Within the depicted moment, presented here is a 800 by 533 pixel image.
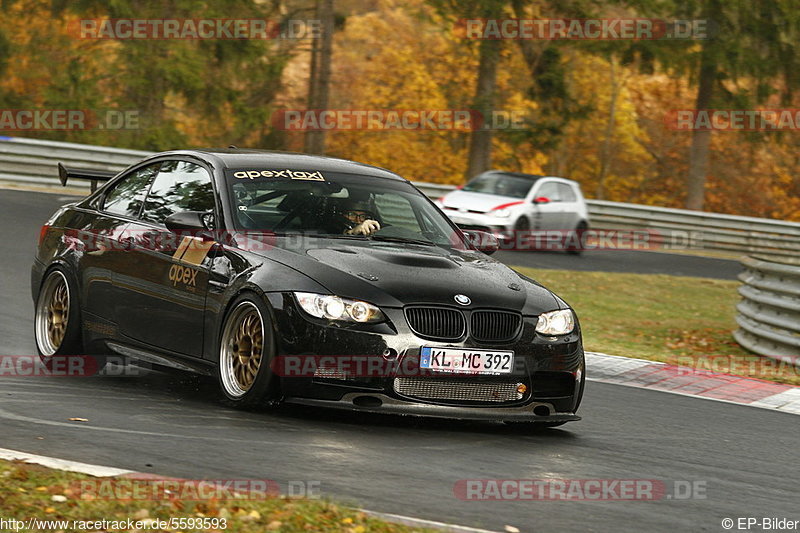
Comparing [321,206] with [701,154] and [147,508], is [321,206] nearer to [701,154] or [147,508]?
[147,508]

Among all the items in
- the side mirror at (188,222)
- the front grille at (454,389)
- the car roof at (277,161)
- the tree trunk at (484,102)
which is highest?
the tree trunk at (484,102)

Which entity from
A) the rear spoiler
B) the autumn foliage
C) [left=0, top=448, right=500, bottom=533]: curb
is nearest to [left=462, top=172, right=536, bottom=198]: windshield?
the autumn foliage

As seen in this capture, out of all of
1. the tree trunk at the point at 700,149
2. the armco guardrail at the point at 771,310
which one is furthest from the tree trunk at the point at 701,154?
the armco guardrail at the point at 771,310

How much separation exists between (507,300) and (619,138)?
50997 millimetres

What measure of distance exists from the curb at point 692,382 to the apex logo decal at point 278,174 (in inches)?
144

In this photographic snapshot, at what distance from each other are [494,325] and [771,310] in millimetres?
7044

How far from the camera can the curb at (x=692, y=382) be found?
10.6m

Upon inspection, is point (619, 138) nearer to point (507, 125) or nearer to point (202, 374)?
point (507, 125)

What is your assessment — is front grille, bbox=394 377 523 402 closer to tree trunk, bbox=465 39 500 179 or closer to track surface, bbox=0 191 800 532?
track surface, bbox=0 191 800 532

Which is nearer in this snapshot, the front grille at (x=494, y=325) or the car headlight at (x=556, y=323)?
the front grille at (x=494, y=325)

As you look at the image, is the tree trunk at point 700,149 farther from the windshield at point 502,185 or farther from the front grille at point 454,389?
the front grille at point 454,389

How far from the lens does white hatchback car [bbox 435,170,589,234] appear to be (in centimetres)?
2488

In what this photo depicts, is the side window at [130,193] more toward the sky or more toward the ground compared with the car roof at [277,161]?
more toward the ground

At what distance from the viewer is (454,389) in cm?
738
